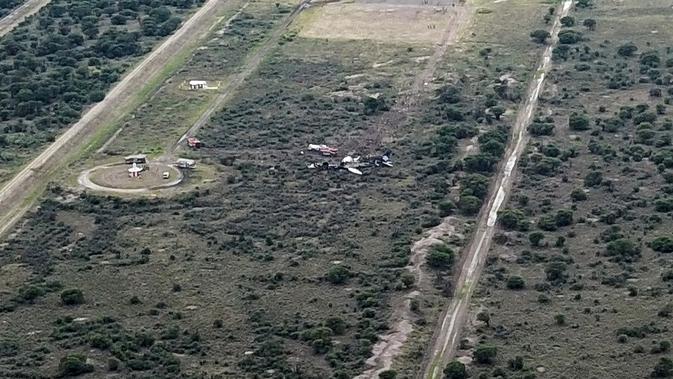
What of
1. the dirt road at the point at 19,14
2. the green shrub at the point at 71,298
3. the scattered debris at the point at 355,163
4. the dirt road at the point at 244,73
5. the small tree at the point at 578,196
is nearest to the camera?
the green shrub at the point at 71,298

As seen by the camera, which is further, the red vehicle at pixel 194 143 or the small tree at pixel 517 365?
the red vehicle at pixel 194 143

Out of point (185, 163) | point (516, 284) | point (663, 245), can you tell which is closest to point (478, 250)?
point (516, 284)

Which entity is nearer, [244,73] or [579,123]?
[579,123]


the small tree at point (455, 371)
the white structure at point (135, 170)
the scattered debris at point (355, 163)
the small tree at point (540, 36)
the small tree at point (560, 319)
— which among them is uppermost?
the small tree at point (455, 371)

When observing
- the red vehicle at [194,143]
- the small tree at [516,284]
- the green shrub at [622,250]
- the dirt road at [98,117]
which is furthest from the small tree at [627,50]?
the small tree at [516,284]

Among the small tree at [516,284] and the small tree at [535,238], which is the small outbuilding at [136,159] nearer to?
the small tree at [535,238]

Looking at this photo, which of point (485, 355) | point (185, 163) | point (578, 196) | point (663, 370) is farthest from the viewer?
point (185, 163)

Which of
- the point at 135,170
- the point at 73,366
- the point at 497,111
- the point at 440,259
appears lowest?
the point at 497,111

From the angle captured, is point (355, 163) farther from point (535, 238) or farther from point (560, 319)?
point (560, 319)

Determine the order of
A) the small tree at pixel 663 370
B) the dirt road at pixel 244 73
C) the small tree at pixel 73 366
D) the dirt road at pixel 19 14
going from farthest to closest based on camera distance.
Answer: the dirt road at pixel 19 14
the dirt road at pixel 244 73
the small tree at pixel 73 366
the small tree at pixel 663 370
